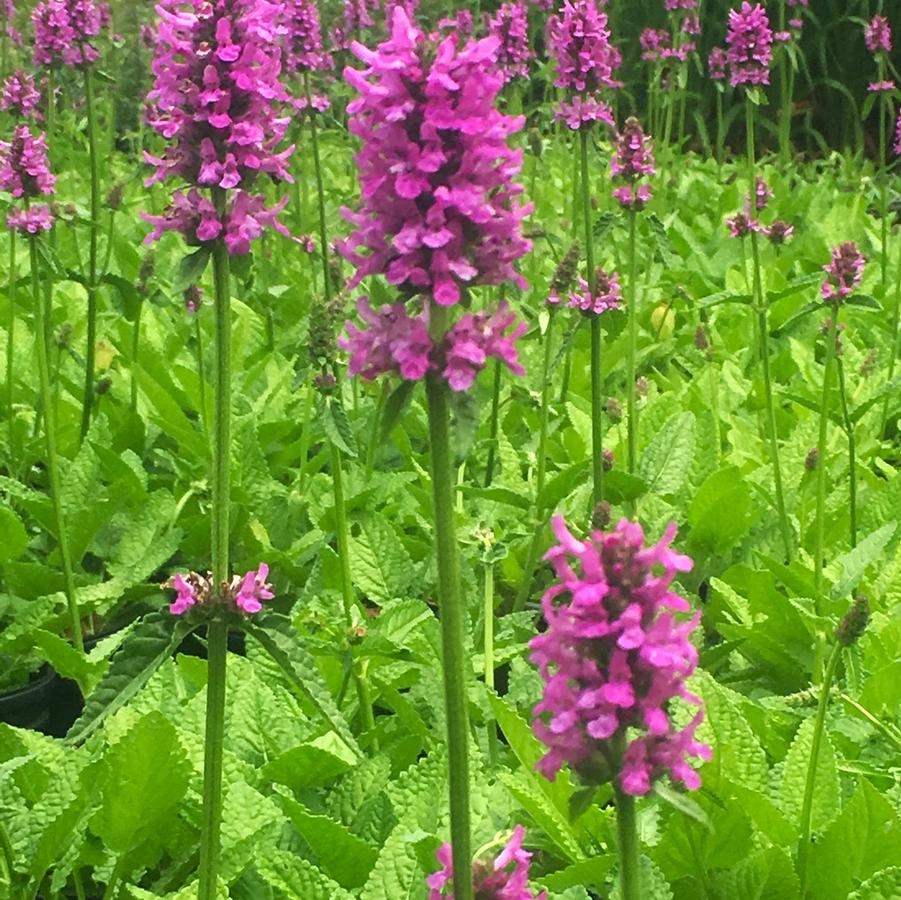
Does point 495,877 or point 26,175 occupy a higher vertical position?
point 26,175

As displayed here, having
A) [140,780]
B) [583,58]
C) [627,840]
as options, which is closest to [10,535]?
[140,780]

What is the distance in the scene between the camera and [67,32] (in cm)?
343

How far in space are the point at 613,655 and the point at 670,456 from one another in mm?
2197

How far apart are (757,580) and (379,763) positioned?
90 centimetres

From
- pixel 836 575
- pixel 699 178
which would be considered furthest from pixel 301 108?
pixel 699 178

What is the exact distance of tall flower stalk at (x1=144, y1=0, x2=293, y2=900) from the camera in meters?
1.44

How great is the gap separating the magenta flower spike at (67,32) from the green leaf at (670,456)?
173 cm

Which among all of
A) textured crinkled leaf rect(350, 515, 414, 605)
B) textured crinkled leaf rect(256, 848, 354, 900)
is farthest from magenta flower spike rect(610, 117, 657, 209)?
textured crinkled leaf rect(256, 848, 354, 900)

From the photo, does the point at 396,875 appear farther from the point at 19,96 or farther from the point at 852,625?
the point at 19,96

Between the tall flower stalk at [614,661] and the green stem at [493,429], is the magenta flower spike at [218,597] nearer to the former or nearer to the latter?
the tall flower stalk at [614,661]

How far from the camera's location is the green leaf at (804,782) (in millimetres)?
1982

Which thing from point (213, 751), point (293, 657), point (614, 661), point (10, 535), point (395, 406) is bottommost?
point (10, 535)

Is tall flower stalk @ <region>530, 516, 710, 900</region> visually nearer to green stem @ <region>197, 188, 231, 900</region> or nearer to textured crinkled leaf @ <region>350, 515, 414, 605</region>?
green stem @ <region>197, 188, 231, 900</region>

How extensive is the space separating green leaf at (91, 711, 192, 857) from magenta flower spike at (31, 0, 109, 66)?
2086mm
